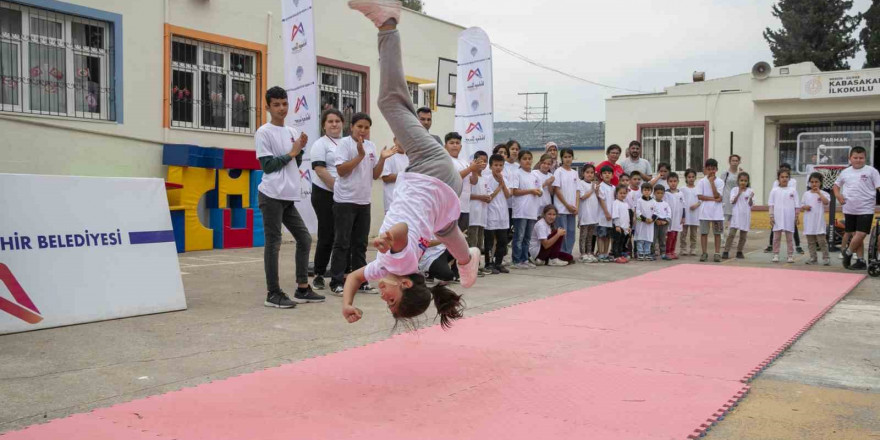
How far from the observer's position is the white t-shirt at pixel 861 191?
1020 centimetres

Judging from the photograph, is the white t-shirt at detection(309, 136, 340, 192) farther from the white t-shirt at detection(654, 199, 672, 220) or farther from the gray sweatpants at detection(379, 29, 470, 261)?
the white t-shirt at detection(654, 199, 672, 220)

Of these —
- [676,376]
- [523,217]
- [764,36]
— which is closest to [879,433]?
[676,376]

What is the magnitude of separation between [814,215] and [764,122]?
13.4m

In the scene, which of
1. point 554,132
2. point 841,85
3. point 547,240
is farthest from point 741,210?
point 554,132

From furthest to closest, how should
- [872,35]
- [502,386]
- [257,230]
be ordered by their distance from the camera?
[872,35]
[257,230]
[502,386]

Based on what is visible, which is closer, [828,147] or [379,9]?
[379,9]

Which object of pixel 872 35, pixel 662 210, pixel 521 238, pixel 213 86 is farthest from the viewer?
pixel 872 35

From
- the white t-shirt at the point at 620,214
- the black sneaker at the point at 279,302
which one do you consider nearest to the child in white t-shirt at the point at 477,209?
the white t-shirt at the point at 620,214

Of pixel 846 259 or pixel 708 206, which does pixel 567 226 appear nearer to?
pixel 708 206

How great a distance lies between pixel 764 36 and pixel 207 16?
123 ft

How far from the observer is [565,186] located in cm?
1057

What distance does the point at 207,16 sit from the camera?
38.8 ft

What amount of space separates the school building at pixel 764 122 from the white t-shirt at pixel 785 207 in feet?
24.0

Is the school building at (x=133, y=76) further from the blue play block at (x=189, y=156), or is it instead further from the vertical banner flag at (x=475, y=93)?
the vertical banner flag at (x=475, y=93)
